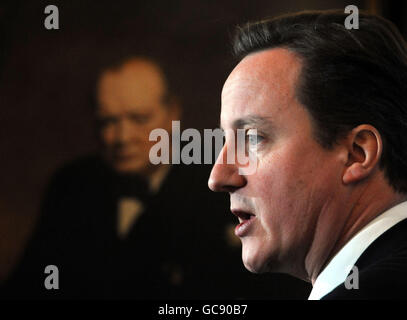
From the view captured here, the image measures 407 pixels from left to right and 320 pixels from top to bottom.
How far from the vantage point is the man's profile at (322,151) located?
1382 mm

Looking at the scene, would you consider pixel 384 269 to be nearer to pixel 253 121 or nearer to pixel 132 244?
pixel 253 121

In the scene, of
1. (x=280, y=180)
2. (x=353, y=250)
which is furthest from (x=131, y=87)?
(x=353, y=250)

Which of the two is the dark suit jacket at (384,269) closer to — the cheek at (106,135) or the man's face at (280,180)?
the man's face at (280,180)

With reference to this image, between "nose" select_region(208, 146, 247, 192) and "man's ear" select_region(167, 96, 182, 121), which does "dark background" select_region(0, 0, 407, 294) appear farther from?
"nose" select_region(208, 146, 247, 192)

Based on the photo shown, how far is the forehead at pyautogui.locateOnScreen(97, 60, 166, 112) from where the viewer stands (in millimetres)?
3283

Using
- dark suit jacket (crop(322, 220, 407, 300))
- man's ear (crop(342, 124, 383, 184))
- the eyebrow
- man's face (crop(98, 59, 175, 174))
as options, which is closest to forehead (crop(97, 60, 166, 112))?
man's face (crop(98, 59, 175, 174))

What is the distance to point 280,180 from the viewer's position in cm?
141

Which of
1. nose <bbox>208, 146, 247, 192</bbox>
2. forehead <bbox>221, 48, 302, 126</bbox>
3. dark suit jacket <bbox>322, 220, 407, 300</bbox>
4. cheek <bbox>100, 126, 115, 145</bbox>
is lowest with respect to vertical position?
dark suit jacket <bbox>322, 220, 407, 300</bbox>

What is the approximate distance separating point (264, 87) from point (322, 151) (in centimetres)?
22

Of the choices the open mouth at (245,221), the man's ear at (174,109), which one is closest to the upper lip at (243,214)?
the open mouth at (245,221)

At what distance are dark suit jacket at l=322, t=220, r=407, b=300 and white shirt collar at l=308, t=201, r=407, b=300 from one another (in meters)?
0.02
